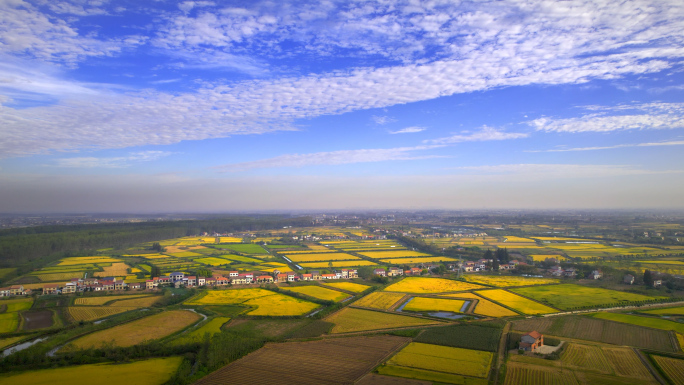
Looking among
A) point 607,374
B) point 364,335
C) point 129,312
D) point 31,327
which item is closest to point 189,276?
point 129,312

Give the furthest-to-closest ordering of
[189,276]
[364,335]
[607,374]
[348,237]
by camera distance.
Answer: [348,237] → [189,276] → [364,335] → [607,374]

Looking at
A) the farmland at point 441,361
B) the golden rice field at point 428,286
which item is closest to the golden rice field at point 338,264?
the golden rice field at point 428,286

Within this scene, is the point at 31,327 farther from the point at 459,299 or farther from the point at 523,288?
the point at 523,288

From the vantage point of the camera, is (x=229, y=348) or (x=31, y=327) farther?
(x=31, y=327)

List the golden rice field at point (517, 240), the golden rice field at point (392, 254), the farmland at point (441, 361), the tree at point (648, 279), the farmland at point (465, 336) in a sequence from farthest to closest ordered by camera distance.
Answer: the golden rice field at point (517, 240), the golden rice field at point (392, 254), the tree at point (648, 279), the farmland at point (465, 336), the farmland at point (441, 361)

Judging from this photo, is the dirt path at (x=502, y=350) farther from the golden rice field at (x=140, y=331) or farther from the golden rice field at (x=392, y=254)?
the golden rice field at (x=392, y=254)

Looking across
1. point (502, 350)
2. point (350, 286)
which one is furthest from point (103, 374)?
point (350, 286)

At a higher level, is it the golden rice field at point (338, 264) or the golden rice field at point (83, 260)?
the golden rice field at point (83, 260)
